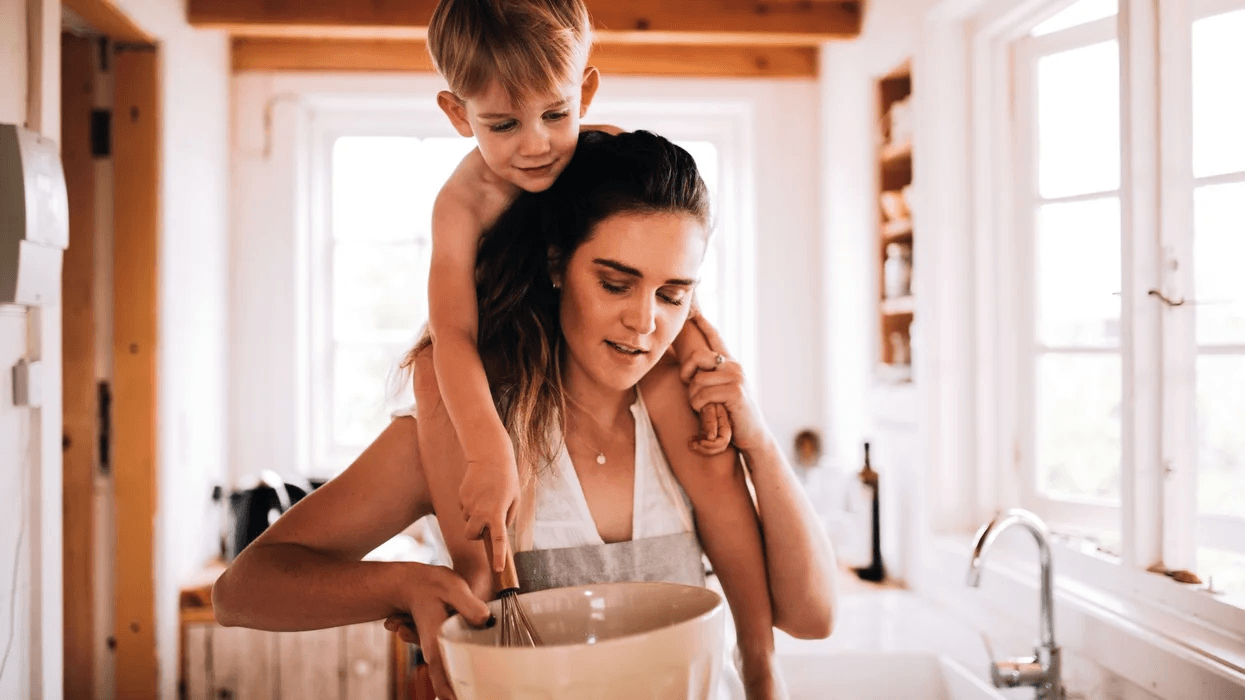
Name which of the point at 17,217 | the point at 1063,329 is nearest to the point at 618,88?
the point at 1063,329

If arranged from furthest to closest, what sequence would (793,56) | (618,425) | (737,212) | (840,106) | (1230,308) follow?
1. (737,212)
2. (793,56)
3. (840,106)
4. (1230,308)
5. (618,425)

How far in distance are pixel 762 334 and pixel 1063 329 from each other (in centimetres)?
141

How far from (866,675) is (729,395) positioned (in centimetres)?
106

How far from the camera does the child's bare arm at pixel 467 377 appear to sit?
0.74m

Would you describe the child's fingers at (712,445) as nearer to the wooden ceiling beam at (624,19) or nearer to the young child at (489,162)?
the young child at (489,162)

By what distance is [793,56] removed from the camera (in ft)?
10.9

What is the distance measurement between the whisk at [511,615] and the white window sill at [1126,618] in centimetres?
115

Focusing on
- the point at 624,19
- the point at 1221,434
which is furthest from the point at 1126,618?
the point at 624,19

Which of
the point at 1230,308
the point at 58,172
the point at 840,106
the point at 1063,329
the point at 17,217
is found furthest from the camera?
the point at 840,106

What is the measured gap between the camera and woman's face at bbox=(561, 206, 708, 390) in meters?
0.93

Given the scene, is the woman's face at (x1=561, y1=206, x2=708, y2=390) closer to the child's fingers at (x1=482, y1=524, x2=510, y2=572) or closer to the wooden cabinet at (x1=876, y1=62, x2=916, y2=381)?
the child's fingers at (x1=482, y1=524, x2=510, y2=572)

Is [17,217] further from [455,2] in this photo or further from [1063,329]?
[1063,329]

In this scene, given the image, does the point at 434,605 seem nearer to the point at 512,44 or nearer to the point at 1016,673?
the point at 512,44

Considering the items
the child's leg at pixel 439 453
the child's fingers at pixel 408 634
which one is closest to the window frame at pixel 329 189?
the child's leg at pixel 439 453
